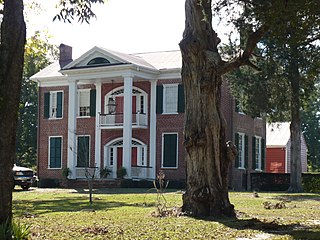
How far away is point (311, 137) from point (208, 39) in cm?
5376

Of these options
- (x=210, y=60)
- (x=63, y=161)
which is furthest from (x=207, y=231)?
(x=63, y=161)

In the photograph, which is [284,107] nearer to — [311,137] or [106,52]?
[106,52]

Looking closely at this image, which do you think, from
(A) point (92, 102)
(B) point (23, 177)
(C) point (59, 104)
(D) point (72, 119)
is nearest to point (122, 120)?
(A) point (92, 102)

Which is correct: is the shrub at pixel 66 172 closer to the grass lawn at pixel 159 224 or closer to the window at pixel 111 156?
the window at pixel 111 156

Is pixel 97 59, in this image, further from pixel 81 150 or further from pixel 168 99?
pixel 81 150

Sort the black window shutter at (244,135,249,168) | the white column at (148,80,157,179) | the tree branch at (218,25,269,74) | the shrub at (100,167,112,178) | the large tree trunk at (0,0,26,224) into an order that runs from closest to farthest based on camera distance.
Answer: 1. the large tree trunk at (0,0,26,224)
2. the tree branch at (218,25,269,74)
3. the shrub at (100,167,112,178)
4. the white column at (148,80,157,179)
5. the black window shutter at (244,135,249,168)

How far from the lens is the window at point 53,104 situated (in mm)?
40188

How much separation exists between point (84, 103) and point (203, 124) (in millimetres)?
24002

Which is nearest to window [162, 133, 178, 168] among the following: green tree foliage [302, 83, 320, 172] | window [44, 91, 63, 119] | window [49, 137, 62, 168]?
window [49, 137, 62, 168]

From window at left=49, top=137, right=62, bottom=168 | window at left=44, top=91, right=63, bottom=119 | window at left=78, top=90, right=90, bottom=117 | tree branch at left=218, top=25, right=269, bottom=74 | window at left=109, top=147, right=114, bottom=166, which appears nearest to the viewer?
tree branch at left=218, top=25, right=269, bottom=74

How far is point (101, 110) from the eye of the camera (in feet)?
127

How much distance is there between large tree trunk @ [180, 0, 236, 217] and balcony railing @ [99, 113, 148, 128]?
19.9 meters

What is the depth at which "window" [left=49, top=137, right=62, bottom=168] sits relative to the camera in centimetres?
3984

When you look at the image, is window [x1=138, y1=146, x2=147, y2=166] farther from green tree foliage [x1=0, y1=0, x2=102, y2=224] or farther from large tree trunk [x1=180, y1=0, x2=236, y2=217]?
green tree foliage [x1=0, y1=0, x2=102, y2=224]
